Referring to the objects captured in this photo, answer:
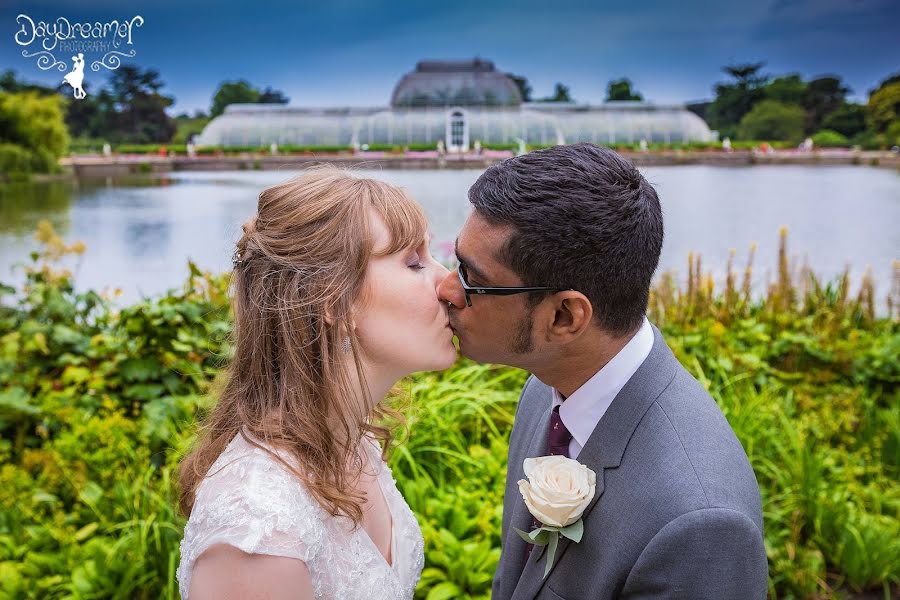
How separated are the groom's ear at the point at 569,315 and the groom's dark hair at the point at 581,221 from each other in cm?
2

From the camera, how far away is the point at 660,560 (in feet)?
4.41

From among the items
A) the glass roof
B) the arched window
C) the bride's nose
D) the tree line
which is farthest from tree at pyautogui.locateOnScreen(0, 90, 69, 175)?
the arched window

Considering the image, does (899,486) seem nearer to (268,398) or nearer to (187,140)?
(268,398)

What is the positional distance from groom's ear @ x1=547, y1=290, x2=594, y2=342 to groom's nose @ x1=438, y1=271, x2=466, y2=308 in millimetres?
244

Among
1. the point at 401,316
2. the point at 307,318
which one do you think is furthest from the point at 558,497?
the point at 307,318

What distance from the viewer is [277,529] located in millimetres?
1472

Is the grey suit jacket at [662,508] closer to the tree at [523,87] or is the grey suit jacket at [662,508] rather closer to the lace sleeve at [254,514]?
the lace sleeve at [254,514]

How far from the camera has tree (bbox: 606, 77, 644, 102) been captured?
139 feet

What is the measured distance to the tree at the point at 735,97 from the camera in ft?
100

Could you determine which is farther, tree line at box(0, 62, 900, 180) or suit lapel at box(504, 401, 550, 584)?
tree line at box(0, 62, 900, 180)

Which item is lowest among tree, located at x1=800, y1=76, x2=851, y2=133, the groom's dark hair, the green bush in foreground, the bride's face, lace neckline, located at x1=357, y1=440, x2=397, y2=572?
the green bush in foreground

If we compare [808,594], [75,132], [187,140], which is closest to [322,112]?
[187,140]

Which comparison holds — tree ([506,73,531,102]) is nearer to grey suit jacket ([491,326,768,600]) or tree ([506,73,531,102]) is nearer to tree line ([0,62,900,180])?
tree line ([0,62,900,180])

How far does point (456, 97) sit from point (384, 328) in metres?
41.9
